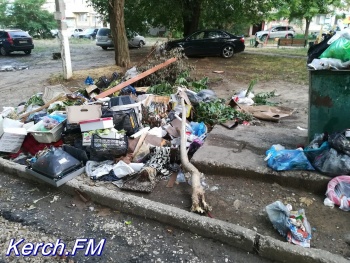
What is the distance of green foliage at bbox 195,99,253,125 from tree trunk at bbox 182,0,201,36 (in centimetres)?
1104

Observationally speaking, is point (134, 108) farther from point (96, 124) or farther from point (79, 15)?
point (79, 15)

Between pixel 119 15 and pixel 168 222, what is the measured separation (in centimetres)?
915

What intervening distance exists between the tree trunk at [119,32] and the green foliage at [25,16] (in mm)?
28453

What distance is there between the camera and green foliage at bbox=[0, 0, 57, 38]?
112 ft

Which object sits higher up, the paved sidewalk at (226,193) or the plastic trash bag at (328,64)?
the plastic trash bag at (328,64)

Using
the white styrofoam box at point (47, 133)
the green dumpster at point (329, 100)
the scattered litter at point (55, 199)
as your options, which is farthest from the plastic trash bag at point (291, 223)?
the white styrofoam box at point (47, 133)

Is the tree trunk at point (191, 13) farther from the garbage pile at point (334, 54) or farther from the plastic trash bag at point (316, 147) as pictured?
the plastic trash bag at point (316, 147)

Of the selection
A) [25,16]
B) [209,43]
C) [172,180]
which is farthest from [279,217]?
[25,16]

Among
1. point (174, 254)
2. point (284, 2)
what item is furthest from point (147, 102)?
point (284, 2)

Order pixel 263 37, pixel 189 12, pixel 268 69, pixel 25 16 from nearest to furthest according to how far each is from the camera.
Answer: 1. pixel 268 69
2. pixel 189 12
3. pixel 263 37
4. pixel 25 16

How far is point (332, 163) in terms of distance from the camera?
3.18m

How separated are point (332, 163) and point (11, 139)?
444 centimetres

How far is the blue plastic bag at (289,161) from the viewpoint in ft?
11.2

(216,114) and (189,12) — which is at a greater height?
(189,12)
